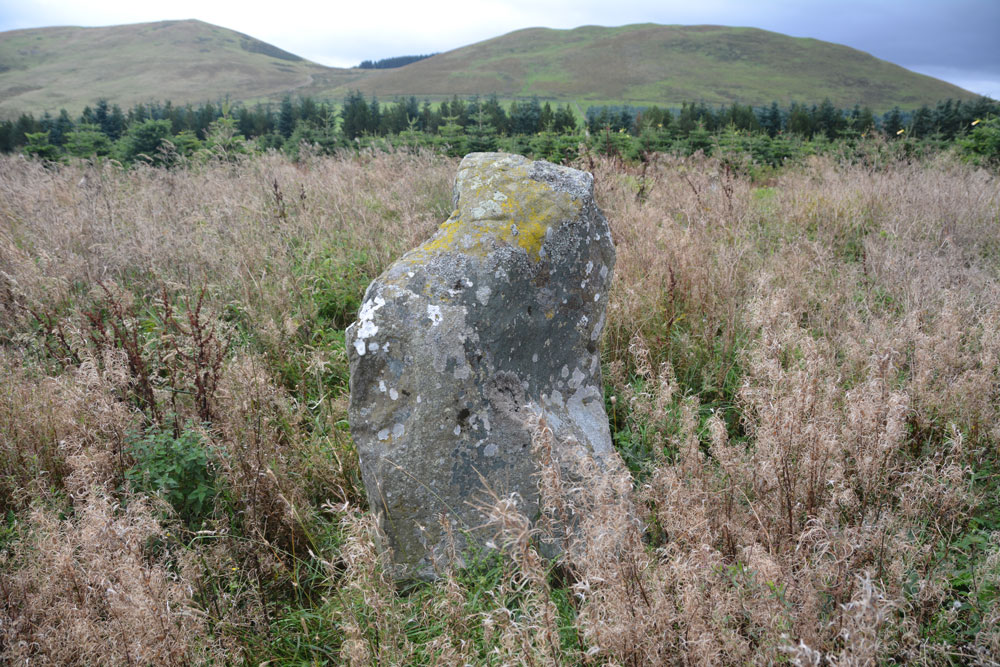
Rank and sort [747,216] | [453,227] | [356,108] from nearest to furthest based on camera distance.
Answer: [453,227]
[747,216]
[356,108]

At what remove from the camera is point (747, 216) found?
6477 millimetres

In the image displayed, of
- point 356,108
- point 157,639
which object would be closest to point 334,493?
point 157,639

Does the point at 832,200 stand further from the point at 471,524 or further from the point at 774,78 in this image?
the point at 774,78

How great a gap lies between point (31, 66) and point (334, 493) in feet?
344

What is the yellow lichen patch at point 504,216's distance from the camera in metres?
2.76

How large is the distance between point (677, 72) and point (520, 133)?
2687 inches

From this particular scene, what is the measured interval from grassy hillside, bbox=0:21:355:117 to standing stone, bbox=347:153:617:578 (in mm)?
62647

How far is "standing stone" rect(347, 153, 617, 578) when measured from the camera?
2.56 m

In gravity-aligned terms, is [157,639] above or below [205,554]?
above

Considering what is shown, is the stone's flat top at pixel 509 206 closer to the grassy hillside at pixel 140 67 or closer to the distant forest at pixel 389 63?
the grassy hillside at pixel 140 67

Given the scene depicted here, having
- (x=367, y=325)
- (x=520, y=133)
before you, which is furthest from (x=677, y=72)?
(x=367, y=325)

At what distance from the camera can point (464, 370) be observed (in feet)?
8.46

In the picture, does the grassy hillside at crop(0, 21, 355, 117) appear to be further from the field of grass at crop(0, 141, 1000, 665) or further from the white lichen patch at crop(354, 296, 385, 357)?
the white lichen patch at crop(354, 296, 385, 357)

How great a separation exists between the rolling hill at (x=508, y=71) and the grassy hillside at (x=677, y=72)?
0.24m
